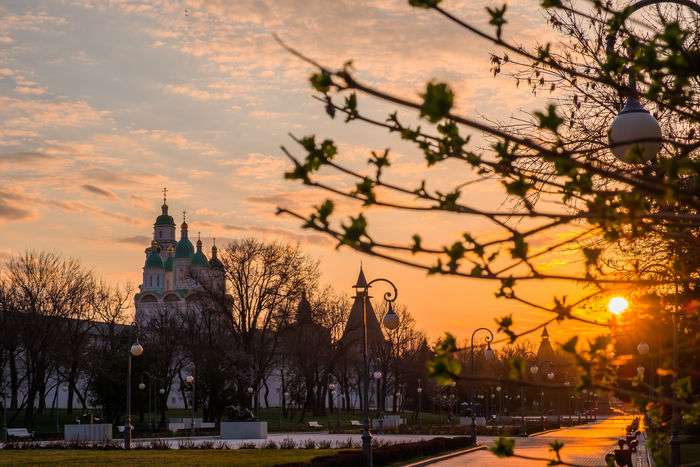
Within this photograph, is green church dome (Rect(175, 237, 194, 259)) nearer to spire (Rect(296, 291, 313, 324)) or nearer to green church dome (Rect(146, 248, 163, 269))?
green church dome (Rect(146, 248, 163, 269))

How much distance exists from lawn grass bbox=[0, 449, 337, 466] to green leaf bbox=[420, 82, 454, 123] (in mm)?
26284

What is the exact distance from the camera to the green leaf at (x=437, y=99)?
4086mm

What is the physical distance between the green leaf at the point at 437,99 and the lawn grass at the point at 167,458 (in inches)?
1035

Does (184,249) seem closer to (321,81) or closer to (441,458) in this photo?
(441,458)

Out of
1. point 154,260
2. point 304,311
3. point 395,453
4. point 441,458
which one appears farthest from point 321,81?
point 154,260

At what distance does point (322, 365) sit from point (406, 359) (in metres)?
17.1

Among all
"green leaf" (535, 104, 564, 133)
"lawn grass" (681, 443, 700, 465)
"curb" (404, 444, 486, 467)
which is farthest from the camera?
"curb" (404, 444, 486, 467)

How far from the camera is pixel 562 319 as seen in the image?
5.55 metres

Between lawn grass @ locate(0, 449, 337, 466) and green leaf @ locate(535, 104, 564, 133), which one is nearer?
green leaf @ locate(535, 104, 564, 133)

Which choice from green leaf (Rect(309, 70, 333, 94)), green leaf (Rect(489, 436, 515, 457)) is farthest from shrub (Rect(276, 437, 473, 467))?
green leaf (Rect(309, 70, 333, 94))

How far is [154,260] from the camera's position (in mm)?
162375

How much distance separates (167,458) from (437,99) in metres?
31.2

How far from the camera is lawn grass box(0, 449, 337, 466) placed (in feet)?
102

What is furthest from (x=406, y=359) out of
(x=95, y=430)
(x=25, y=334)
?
(x=95, y=430)
